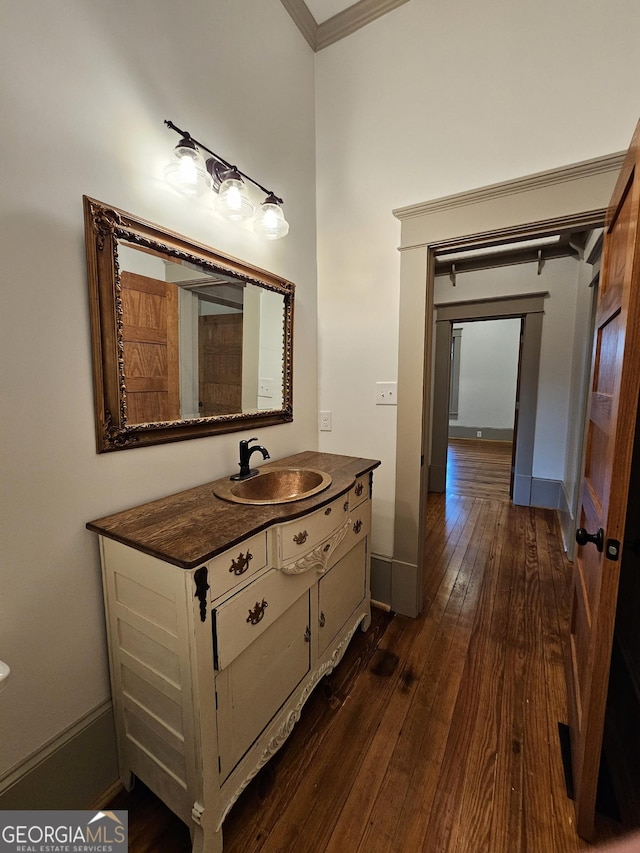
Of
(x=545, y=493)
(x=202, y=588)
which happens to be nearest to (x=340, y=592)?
(x=202, y=588)

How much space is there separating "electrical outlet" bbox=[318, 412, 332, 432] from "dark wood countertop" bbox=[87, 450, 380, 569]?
80 centimetres

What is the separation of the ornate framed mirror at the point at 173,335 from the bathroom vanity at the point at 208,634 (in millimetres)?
328

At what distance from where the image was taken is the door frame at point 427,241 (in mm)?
1462

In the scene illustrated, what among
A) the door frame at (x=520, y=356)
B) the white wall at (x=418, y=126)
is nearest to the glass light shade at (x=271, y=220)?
the white wall at (x=418, y=126)

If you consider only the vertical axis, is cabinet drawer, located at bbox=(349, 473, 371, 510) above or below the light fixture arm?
below

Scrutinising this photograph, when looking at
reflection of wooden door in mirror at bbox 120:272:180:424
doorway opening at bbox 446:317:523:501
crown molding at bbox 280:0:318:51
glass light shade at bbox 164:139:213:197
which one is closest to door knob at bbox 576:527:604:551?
reflection of wooden door in mirror at bbox 120:272:180:424

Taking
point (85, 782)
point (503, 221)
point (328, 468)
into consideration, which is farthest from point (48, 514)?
point (503, 221)

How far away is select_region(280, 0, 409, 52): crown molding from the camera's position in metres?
1.75

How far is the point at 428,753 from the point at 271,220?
2.19 m

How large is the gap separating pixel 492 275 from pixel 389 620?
3453 millimetres

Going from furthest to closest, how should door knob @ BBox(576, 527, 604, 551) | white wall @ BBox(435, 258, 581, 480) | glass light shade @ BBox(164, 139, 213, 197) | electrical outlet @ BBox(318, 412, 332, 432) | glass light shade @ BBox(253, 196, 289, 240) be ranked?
white wall @ BBox(435, 258, 581, 480), electrical outlet @ BBox(318, 412, 332, 432), glass light shade @ BBox(253, 196, 289, 240), glass light shade @ BBox(164, 139, 213, 197), door knob @ BBox(576, 527, 604, 551)

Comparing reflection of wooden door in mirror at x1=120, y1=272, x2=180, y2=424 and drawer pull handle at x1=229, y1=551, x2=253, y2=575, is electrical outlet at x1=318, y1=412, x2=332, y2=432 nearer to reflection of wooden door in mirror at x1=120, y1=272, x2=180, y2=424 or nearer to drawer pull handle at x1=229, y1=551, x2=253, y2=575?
reflection of wooden door in mirror at x1=120, y1=272, x2=180, y2=424

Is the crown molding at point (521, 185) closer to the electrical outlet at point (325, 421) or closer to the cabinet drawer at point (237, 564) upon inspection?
the electrical outlet at point (325, 421)

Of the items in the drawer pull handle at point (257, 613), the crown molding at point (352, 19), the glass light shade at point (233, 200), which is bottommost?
the drawer pull handle at point (257, 613)
